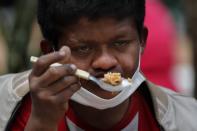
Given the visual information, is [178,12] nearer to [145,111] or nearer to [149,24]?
[149,24]

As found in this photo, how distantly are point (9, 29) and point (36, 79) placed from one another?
3.13 m

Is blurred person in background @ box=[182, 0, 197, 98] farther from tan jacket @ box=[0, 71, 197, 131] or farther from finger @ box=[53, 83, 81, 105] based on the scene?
finger @ box=[53, 83, 81, 105]

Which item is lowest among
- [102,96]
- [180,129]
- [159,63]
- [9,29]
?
[159,63]

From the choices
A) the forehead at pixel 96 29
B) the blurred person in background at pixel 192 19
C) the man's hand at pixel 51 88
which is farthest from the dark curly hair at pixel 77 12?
the blurred person in background at pixel 192 19

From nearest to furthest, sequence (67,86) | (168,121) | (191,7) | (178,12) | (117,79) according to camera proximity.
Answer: (67,86), (117,79), (168,121), (191,7), (178,12)

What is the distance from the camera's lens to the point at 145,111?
476cm

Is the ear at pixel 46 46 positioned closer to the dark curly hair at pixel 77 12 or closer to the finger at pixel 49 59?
the dark curly hair at pixel 77 12

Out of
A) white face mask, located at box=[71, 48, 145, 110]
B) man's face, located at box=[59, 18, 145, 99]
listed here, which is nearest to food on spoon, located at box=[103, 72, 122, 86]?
man's face, located at box=[59, 18, 145, 99]

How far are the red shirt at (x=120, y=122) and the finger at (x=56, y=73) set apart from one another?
705 mm

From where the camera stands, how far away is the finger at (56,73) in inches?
153

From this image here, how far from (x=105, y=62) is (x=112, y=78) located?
83 mm

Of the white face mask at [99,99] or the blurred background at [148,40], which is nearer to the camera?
the white face mask at [99,99]

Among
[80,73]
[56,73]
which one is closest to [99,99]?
[80,73]

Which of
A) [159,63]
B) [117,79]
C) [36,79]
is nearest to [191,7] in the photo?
[159,63]
